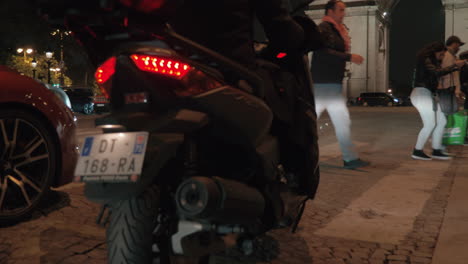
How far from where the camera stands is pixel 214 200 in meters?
2.20

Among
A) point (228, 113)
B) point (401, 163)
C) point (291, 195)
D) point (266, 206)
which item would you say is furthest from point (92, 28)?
point (401, 163)

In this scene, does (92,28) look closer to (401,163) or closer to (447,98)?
(401,163)

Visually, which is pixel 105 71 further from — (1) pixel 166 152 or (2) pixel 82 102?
(2) pixel 82 102

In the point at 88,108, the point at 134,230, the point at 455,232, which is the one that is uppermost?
the point at 134,230

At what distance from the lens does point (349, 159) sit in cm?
674

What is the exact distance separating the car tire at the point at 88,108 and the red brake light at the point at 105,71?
99.2 feet

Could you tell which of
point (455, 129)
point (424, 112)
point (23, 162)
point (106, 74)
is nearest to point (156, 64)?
point (106, 74)

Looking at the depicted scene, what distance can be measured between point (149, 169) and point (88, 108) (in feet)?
101

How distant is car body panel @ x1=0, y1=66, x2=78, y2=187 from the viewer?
3.70m

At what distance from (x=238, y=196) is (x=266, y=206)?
425 mm

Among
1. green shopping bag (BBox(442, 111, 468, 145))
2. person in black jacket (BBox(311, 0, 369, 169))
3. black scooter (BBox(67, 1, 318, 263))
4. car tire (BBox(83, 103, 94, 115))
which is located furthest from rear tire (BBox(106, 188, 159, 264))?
car tire (BBox(83, 103, 94, 115))

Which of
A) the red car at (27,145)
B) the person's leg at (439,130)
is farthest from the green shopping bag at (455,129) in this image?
the red car at (27,145)

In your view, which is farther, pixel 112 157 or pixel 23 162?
pixel 23 162

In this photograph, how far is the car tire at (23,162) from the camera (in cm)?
368
